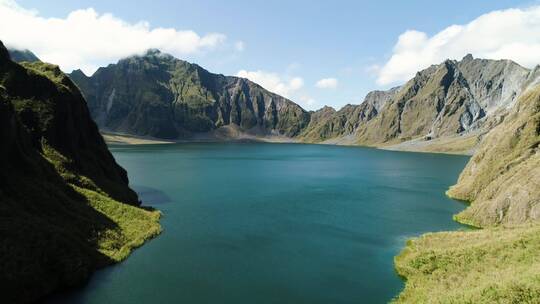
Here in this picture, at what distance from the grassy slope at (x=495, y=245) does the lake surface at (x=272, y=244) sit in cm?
393

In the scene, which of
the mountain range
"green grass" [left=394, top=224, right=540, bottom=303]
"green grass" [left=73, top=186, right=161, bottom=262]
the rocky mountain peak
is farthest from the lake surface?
the rocky mountain peak

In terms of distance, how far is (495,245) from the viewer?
47094 mm

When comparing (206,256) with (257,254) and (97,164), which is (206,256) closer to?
(257,254)

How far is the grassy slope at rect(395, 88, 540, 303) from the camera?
35.2 m

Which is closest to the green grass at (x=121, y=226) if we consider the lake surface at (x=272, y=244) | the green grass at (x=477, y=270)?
the lake surface at (x=272, y=244)

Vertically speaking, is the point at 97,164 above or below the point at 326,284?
above

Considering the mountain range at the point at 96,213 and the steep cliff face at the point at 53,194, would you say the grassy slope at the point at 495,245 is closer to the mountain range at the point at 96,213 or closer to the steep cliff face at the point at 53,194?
the mountain range at the point at 96,213

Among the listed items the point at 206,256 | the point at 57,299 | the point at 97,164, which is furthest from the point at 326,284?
the point at 97,164

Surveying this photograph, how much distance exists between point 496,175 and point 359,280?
57.3 metres

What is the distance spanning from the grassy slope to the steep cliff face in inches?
1532

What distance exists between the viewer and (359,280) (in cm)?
4866

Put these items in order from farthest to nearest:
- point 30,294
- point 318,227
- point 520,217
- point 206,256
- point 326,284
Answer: point 318,227 < point 520,217 < point 206,256 < point 326,284 < point 30,294

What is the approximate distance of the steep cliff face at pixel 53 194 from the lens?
43.2 m

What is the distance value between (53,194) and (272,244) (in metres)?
34.0
